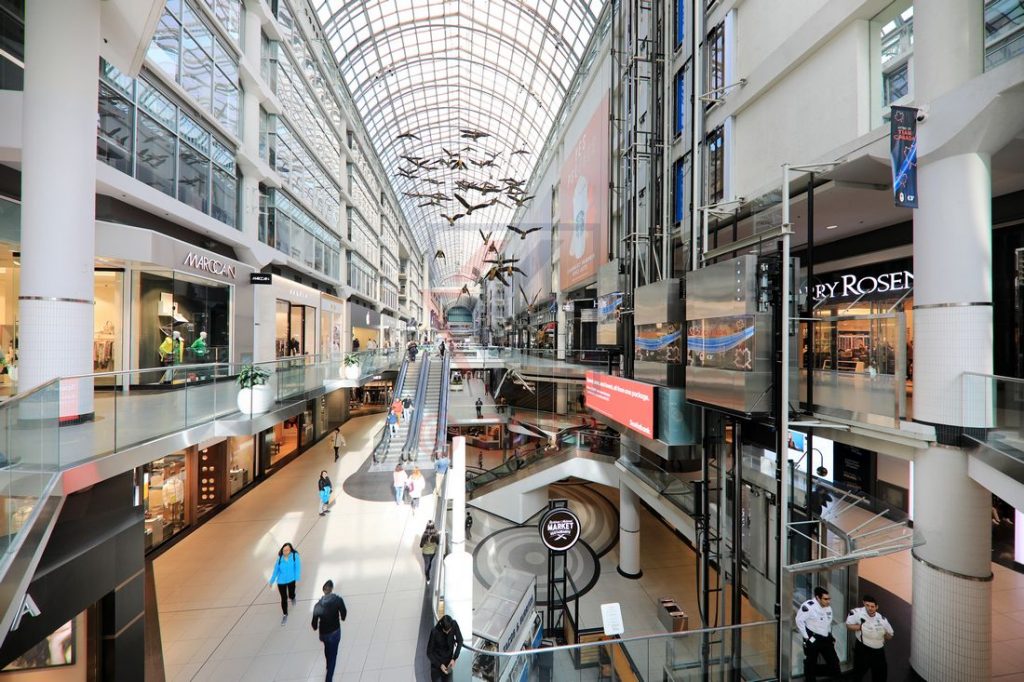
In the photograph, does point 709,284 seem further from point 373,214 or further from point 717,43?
point 373,214

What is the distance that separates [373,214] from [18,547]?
3654 cm

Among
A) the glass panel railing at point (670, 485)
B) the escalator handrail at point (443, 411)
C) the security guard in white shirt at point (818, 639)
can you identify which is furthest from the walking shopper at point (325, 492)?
the security guard in white shirt at point (818, 639)

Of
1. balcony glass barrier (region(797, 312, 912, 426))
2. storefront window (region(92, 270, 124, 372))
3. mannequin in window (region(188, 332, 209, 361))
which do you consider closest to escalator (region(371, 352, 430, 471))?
mannequin in window (region(188, 332, 209, 361))

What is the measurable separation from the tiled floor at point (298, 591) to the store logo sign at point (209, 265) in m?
7.21

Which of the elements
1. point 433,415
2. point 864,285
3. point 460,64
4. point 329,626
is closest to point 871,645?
point 329,626

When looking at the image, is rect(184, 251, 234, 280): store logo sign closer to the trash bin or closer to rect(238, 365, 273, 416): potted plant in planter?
rect(238, 365, 273, 416): potted plant in planter

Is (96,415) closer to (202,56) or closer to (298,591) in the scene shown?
(298,591)

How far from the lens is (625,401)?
408 inches

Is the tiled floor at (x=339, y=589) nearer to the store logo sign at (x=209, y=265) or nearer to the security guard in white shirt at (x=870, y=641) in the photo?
the security guard in white shirt at (x=870, y=641)

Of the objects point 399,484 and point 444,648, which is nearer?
point 444,648

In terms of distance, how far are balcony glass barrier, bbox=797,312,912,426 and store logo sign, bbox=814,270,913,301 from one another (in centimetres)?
374

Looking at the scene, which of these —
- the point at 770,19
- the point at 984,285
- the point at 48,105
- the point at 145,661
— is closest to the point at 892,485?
the point at 984,285

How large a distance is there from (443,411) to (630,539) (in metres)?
9.97

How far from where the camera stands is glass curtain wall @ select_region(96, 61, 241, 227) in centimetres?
920
